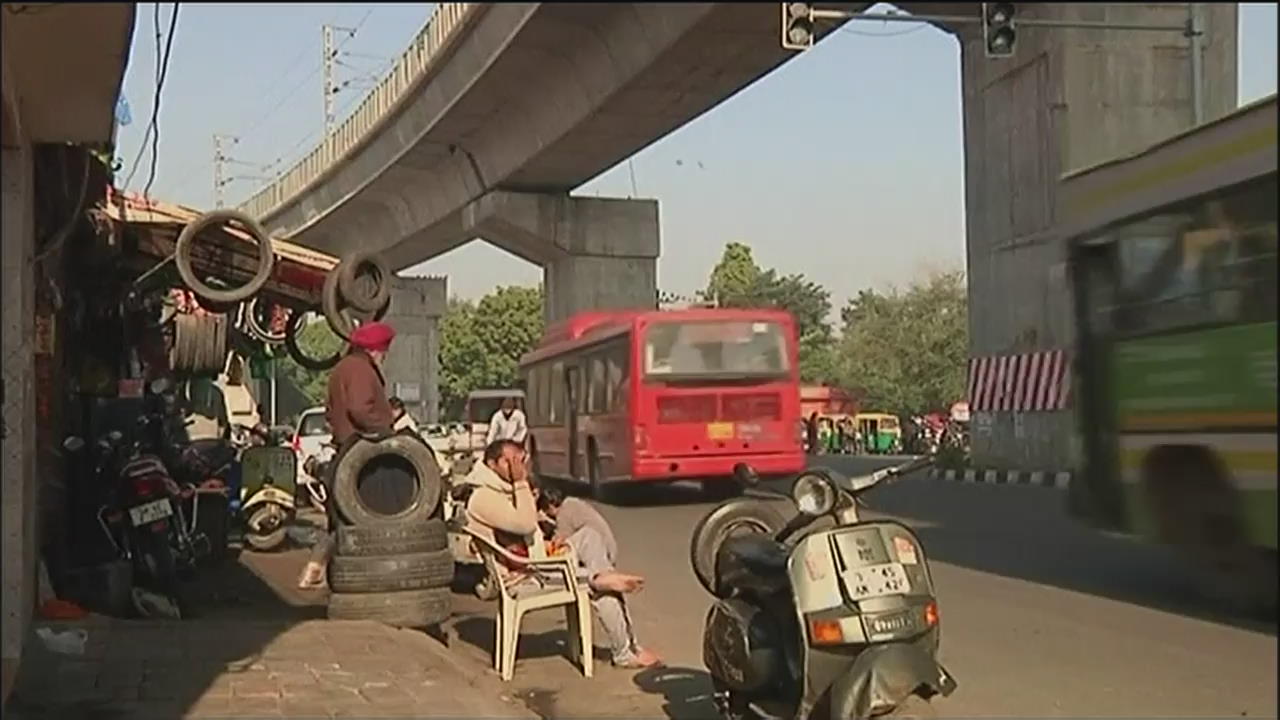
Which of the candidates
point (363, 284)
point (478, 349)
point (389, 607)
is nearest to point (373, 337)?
point (363, 284)

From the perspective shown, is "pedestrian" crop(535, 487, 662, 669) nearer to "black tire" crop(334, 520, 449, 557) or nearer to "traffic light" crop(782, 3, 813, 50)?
"black tire" crop(334, 520, 449, 557)

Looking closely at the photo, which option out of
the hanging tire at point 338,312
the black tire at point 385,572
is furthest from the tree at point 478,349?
the black tire at point 385,572

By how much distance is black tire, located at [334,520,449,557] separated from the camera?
7852 mm

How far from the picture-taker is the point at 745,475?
429cm

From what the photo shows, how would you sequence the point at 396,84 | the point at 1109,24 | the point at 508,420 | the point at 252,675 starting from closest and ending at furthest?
1. the point at 1109,24
2. the point at 396,84
3. the point at 252,675
4. the point at 508,420

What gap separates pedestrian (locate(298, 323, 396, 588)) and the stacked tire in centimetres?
12

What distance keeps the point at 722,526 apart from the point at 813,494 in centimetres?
98

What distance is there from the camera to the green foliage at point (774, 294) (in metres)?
1.91

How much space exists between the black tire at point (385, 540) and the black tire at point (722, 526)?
2.26 metres

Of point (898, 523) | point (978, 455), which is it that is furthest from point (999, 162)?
point (898, 523)

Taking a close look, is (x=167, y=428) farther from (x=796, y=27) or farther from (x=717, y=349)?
(x=796, y=27)

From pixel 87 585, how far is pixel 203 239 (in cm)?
238

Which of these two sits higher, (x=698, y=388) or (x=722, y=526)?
(x=698, y=388)

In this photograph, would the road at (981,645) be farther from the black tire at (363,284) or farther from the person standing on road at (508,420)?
the person standing on road at (508,420)
